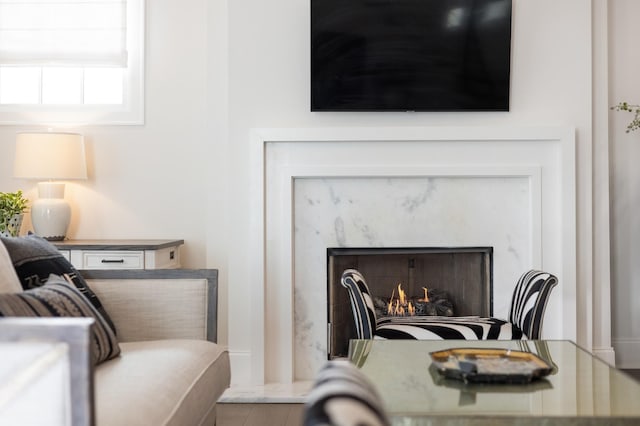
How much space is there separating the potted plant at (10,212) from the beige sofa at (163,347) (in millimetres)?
1370

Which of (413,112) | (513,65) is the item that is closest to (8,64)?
(413,112)

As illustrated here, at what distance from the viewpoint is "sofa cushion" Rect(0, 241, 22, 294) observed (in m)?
2.07

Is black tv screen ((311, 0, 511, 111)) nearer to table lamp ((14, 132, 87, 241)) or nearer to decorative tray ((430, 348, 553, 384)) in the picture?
table lamp ((14, 132, 87, 241))

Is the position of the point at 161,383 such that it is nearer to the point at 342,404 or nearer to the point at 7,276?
the point at 7,276

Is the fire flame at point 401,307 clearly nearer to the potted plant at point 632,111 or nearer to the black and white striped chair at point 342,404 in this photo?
the potted plant at point 632,111

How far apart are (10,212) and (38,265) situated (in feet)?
5.17

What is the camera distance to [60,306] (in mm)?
2105

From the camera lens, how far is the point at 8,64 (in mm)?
4238

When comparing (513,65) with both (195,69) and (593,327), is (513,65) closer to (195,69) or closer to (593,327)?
(593,327)

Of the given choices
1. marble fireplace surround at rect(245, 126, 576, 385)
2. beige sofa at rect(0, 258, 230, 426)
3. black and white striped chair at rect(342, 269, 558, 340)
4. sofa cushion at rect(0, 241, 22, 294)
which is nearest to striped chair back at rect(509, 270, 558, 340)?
black and white striped chair at rect(342, 269, 558, 340)

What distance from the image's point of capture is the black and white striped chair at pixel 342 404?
0.66 meters

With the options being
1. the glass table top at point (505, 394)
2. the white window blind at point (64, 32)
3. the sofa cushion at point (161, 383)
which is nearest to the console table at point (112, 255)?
the sofa cushion at point (161, 383)

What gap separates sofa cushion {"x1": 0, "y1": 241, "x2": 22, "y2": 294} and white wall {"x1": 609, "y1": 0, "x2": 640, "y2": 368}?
10.7ft

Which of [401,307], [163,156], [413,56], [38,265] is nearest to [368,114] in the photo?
[413,56]
